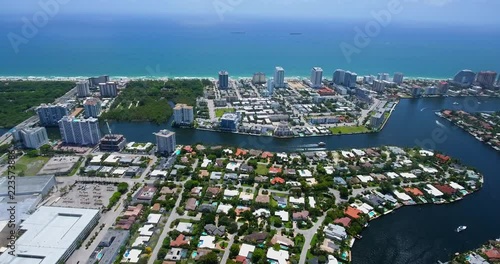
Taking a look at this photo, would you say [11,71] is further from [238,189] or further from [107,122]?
[238,189]

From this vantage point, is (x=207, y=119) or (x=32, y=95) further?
(x=32, y=95)

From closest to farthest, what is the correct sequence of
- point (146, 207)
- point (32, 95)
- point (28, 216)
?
1. point (28, 216)
2. point (146, 207)
3. point (32, 95)

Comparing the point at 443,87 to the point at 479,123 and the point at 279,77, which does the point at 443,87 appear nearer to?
the point at 479,123

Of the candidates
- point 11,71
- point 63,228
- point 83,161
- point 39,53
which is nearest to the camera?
point 63,228

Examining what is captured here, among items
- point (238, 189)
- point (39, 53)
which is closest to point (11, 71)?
point (39, 53)

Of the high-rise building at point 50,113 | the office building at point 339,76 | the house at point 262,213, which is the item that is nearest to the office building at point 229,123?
the house at point 262,213

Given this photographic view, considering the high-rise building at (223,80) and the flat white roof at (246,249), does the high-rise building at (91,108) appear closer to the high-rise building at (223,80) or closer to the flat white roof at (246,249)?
the high-rise building at (223,80)

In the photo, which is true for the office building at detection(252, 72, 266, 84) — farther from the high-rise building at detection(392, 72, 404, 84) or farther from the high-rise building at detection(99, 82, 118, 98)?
the high-rise building at detection(392, 72, 404, 84)
